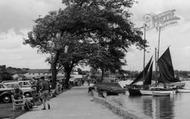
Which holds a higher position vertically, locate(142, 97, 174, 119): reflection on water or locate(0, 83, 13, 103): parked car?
locate(0, 83, 13, 103): parked car

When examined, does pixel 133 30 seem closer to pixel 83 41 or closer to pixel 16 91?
pixel 83 41

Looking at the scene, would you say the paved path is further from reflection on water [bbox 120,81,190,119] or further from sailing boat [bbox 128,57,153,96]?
sailing boat [bbox 128,57,153,96]

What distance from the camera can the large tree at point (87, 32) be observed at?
45.7 m

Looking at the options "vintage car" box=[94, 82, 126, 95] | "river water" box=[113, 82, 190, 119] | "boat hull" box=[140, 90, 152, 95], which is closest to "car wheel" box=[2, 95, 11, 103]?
"river water" box=[113, 82, 190, 119]

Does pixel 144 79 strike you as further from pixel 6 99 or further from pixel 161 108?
pixel 6 99

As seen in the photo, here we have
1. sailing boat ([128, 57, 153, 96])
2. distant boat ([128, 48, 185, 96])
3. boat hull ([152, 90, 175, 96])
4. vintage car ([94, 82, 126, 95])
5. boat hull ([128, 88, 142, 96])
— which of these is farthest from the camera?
boat hull ([128, 88, 142, 96])

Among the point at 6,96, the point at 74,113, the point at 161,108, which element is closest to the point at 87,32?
the point at 161,108

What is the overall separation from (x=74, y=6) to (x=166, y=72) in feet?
64.0

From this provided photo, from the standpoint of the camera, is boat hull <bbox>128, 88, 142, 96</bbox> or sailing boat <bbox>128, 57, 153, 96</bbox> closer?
sailing boat <bbox>128, 57, 153, 96</bbox>

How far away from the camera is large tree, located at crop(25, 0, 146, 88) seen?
45.7m

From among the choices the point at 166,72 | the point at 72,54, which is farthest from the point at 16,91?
the point at 166,72

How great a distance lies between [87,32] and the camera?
162 feet

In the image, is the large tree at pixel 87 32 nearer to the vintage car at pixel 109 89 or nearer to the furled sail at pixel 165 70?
the vintage car at pixel 109 89

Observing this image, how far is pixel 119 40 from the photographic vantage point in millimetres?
49625
